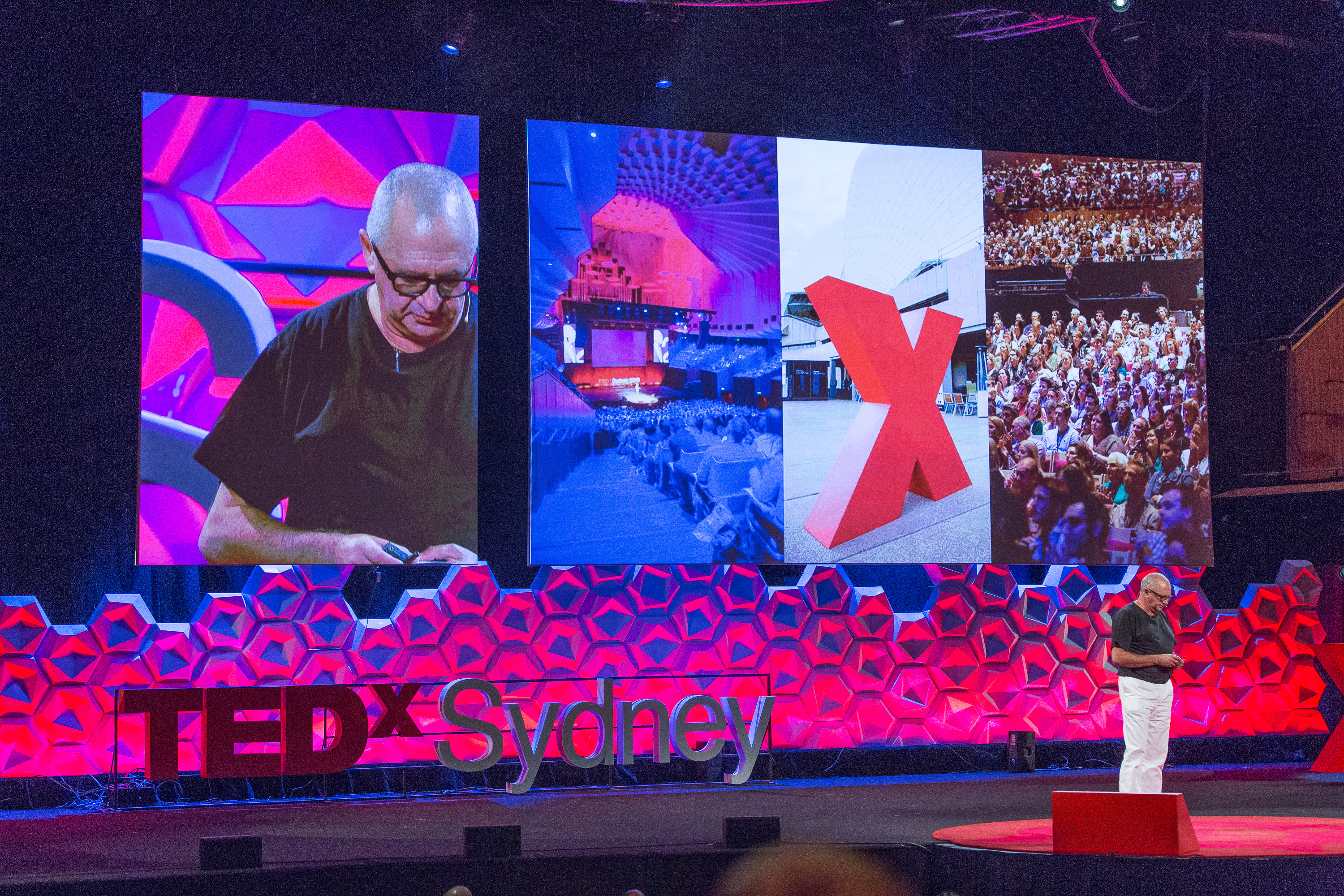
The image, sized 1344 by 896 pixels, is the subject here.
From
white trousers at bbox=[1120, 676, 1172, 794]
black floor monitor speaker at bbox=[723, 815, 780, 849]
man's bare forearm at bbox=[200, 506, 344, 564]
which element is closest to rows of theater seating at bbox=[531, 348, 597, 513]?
man's bare forearm at bbox=[200, 506, 344, 564]

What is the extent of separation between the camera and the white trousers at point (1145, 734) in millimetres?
6766

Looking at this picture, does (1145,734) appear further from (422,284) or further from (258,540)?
(258,540)

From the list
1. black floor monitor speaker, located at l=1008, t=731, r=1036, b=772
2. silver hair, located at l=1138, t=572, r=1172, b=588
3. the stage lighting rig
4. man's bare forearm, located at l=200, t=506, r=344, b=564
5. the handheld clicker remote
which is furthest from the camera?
the stage lighting rig

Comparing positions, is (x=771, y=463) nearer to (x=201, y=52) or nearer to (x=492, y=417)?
(x=492, y=417)

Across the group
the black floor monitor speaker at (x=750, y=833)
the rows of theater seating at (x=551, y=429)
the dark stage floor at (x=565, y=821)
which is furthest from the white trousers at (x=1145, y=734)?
the rows of theater seating at (x=551, y=429)

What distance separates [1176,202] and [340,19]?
7.06m

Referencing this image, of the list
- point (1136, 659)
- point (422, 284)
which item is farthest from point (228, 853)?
point (422, 284)

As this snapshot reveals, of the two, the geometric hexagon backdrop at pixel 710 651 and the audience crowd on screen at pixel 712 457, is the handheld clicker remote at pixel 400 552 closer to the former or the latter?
the geometric hexagon backdrop at pixel 710 651

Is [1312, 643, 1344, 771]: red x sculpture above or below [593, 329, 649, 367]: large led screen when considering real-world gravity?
below

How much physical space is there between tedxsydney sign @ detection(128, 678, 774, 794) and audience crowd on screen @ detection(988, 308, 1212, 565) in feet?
10.8

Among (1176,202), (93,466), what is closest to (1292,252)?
(1176,202)

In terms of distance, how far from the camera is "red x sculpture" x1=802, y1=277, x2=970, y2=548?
10.3 m

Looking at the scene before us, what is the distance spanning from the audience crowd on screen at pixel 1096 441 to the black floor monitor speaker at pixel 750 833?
500 centimetres

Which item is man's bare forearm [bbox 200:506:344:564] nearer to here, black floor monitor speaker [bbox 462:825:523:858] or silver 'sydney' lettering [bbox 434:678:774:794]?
silver 'sydney' lettering [bbox 434:678:774:794]
